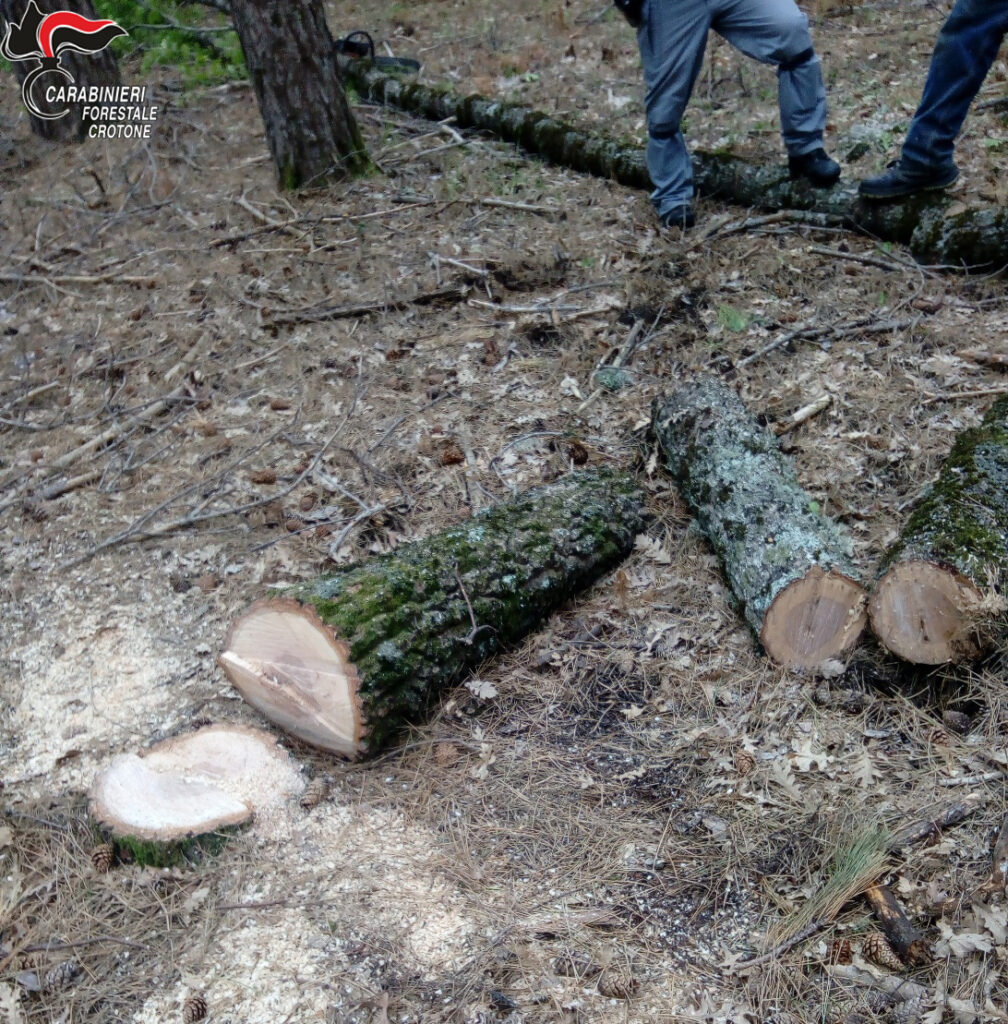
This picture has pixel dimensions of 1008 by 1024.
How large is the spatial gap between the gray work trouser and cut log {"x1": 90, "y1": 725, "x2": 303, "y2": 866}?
4585 mm

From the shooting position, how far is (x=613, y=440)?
4340 mm

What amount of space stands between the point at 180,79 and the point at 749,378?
763 cm

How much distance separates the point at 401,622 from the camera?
3051 mm

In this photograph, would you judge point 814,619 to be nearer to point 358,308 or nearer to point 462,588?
point 462,588

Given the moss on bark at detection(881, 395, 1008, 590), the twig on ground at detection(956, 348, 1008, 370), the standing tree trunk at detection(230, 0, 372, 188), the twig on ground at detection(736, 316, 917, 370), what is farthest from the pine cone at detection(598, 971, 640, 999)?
the standing tree trunk at detection(230, 0, 372, 188)

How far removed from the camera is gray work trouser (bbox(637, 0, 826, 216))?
17.2 feet

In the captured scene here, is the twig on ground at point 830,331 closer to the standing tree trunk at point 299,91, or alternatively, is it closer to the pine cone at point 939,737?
the pine cone at point 939,737

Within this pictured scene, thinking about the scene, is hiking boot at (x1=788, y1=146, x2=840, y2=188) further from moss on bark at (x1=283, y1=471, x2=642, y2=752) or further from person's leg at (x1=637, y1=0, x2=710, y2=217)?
moss on bark at (x1=283, y1=471, x2=642, y2=752)

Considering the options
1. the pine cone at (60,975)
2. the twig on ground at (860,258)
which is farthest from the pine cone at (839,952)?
the twig on ground at (860,258)

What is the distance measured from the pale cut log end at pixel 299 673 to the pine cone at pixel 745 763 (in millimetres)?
1224

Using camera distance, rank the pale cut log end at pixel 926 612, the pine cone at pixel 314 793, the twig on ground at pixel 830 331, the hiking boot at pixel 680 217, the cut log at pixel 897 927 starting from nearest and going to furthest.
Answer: the cut log at pixel 897 927, the pale cut log end at pixel 926 612, the pine cone at pixel 314 793, the twig on ground at pixel 830 331, the hiking boot at pixel 680 217

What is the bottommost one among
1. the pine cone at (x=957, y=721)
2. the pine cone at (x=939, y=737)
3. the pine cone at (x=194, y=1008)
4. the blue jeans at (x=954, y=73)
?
the pine cone at (x=194, y=1008)

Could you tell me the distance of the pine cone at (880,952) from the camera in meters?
2.23

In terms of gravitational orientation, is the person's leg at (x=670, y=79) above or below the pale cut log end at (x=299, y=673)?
above
